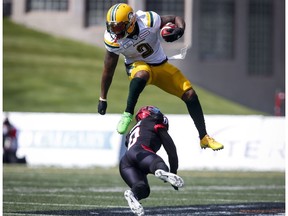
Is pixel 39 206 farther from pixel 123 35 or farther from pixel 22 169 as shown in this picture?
pixel 22 169

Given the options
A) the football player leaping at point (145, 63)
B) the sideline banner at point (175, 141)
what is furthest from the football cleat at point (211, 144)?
the sideline banner at point (175, 141)

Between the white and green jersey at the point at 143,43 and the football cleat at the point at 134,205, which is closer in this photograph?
the football cleat at the point at 134,205

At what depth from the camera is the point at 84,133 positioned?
70.8ft

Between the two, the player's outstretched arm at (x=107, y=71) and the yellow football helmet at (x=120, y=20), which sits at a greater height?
the yellow football helmet at (x=120, y=20)

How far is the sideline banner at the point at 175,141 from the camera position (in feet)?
69.3

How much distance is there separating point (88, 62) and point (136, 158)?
3083 cm

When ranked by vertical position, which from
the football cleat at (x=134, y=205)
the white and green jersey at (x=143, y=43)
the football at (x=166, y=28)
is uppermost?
the football at (x=166, y=28)

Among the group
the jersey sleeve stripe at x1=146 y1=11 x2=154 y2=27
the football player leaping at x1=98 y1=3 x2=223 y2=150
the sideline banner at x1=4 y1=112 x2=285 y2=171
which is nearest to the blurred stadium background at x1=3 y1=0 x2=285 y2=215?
the sideline banner at x1=4 y1=112 x2=285 y2=171

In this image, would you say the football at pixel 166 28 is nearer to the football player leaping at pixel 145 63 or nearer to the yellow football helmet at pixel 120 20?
the football player leaping at pixel 145 63

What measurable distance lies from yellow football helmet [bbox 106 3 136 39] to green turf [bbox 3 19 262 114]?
22044 millimetres

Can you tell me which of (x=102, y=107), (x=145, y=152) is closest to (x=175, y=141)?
(x=102, y=107)

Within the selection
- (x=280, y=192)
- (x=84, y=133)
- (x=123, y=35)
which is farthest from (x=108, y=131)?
(x=123, y=35)

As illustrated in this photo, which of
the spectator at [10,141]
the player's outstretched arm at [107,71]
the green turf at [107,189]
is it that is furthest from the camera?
the spectator at [10,141]

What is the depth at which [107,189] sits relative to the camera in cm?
1509
